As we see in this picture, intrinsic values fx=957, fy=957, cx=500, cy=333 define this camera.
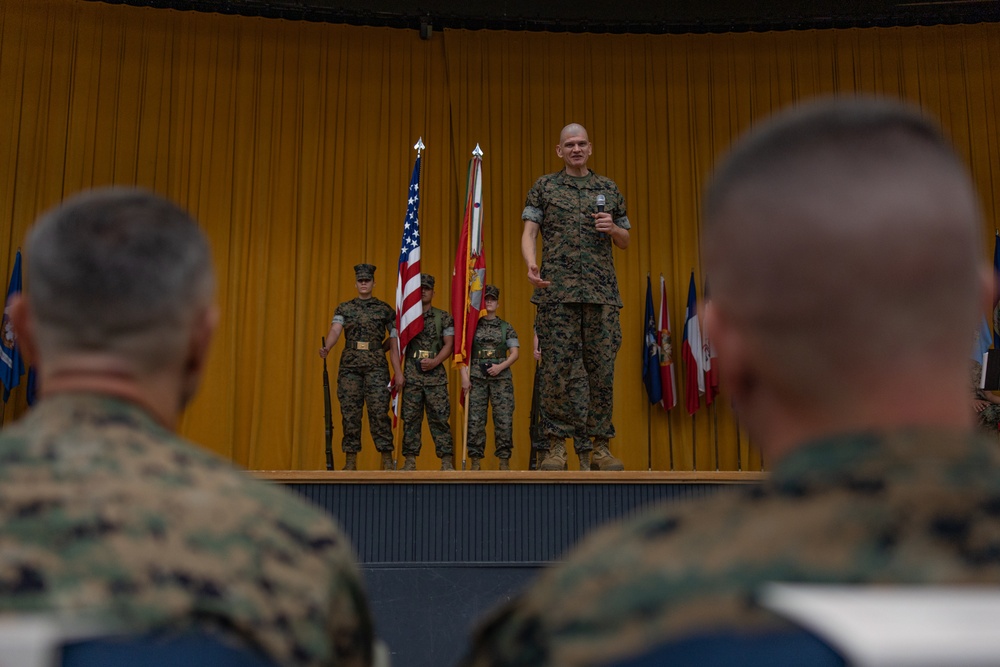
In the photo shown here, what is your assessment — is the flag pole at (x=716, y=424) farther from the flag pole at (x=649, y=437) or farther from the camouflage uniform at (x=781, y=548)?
the camouflage uniform at (x=781, y=548)

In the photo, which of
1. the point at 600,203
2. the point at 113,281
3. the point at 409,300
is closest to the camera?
the point at 113,281

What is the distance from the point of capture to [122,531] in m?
0.78

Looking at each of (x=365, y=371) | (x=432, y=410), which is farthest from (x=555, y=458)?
(x=365, y=371)

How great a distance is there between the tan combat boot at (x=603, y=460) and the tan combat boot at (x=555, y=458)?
19cm

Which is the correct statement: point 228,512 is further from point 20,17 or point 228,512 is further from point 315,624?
point 20,17

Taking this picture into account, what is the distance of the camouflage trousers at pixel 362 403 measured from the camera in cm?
691

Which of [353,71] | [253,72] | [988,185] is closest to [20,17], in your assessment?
[253,72]

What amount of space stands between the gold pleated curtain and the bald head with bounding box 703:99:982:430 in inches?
329

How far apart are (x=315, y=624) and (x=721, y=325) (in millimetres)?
436

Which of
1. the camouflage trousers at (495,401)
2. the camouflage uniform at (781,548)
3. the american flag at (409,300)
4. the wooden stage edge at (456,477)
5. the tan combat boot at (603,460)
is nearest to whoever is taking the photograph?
the camouflage uniform at (781,548)

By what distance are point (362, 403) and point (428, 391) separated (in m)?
0.49

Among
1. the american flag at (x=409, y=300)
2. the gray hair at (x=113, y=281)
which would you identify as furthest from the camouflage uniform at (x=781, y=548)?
the american flag at (x=409, y=300)

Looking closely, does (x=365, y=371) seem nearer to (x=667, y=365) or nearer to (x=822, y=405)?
(x=667, y=365)

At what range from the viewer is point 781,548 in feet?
1.97
